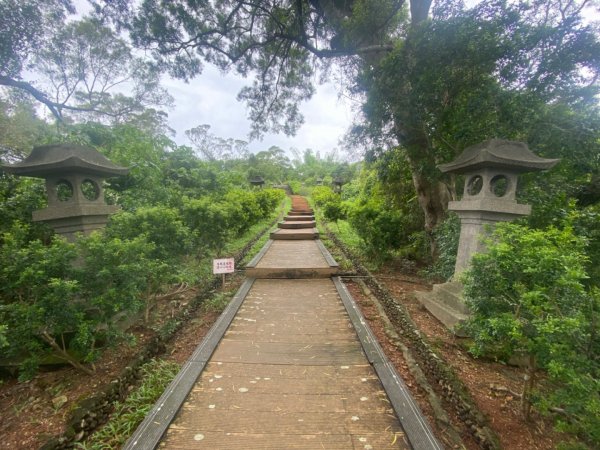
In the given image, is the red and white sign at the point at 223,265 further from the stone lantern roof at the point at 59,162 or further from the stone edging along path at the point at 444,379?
the stone edging along path at the point at 444,379

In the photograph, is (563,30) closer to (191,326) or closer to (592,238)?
(592,238)

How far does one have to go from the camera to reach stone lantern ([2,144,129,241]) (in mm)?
3010

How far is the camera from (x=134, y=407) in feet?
7.10

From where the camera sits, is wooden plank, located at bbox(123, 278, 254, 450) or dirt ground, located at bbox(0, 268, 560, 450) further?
dirt ground, located at bbox(0, 268, 560, 450)

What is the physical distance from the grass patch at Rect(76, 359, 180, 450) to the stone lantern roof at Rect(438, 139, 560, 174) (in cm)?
438

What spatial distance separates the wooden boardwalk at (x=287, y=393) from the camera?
1804 mm

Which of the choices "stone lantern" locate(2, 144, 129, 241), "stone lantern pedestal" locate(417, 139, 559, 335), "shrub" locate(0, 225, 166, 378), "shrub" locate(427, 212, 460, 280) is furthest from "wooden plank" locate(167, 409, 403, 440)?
"shrub" locate(427, 212, 460, 280)

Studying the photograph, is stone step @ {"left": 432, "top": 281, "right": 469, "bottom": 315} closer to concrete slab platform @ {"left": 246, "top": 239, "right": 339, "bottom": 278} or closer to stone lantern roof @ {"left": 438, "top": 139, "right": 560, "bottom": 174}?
stone lantern roof @ {"left": 438, "top": 139, "right": 560, "bottom": 174}

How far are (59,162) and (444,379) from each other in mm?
4708

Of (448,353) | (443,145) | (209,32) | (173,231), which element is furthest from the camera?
(209,32)

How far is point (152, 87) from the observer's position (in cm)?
1777

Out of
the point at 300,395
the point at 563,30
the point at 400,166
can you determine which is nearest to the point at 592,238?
the point at 563,30

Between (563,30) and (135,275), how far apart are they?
6.52 metres

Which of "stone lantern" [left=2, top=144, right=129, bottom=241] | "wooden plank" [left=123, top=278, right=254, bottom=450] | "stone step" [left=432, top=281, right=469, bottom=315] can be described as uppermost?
"stone lantern" [left=2, top=144, right=129, bottom=241]
